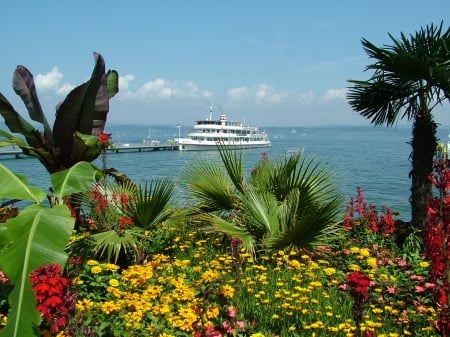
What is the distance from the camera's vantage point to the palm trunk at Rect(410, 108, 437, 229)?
25.6ft

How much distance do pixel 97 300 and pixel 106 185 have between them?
262 centimetres

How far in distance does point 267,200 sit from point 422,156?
2889mm

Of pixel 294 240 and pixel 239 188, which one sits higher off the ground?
pixel 239 188

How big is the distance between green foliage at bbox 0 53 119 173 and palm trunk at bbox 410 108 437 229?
4.99 metres

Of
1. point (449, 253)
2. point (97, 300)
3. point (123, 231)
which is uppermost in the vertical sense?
point (449, 253)

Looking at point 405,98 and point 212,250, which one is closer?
point 212,250

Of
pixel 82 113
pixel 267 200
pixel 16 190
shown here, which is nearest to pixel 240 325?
pixel 16 190

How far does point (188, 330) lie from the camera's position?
357cm

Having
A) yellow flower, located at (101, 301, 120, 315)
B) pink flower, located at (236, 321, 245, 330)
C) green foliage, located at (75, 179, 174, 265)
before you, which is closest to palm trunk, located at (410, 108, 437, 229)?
green foliage, located at (75, 179, 174, 265)

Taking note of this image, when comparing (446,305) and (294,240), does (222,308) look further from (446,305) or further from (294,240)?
(294,240)

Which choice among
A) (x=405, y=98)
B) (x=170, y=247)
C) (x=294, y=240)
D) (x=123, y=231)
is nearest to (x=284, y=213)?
(x=294, y=240)

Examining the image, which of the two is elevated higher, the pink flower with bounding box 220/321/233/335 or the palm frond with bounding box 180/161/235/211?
the palm frond with bounding box 180/161/235/211

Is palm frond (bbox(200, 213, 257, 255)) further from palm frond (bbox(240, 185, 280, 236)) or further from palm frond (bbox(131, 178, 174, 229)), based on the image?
palm frond (bbox(131, 178, 174, 229))

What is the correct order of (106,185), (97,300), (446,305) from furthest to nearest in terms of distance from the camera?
(106,185) → (97,300) → (446,305)
